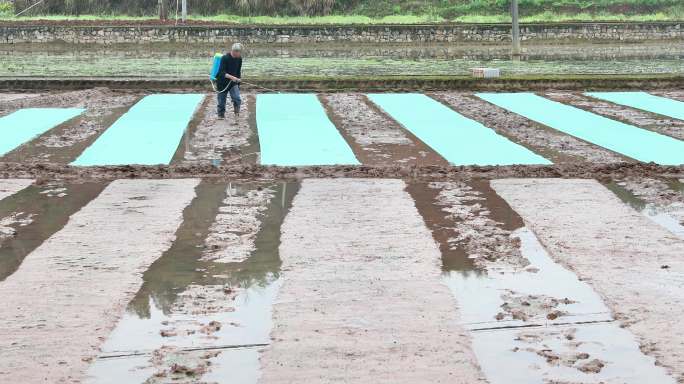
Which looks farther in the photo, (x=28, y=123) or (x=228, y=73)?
(x=228, y=73)

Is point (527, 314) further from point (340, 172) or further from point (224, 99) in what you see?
point (224, 99)

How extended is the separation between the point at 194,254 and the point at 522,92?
13680 millimetres

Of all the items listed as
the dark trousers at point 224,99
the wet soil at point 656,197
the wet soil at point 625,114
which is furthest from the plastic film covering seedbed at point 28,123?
the wet soil at point 625,114

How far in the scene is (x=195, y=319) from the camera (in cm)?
666

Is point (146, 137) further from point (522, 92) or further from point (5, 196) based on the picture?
point (522, 92)

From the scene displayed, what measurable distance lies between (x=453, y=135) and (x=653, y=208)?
16.8 feet

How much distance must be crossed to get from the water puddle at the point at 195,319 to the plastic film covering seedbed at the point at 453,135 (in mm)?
4490

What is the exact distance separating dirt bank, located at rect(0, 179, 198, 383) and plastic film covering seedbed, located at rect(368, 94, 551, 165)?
3852 mm

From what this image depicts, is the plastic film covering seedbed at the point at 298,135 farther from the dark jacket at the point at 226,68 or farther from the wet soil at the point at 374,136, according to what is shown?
the dark jacket at the point at 226,68

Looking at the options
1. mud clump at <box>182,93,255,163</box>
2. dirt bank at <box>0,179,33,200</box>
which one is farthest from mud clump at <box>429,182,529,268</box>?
dirt bank at <box>0,179,33,200</box>

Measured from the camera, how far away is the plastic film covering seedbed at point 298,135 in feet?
42.0

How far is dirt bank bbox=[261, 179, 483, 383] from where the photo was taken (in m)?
5.82

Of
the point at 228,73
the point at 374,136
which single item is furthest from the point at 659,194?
the point at 228,73

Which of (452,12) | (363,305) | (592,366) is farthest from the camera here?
(452,12)
